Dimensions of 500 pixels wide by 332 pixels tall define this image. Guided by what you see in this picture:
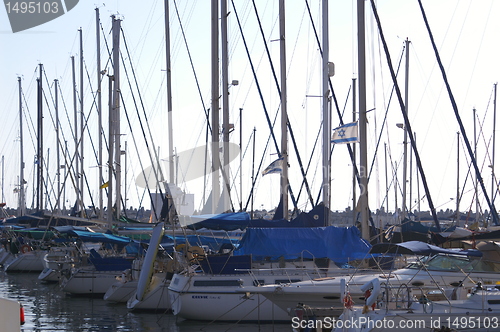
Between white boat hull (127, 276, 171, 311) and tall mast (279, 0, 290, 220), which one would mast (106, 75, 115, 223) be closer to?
tall mast (279, 0, 290, 220)

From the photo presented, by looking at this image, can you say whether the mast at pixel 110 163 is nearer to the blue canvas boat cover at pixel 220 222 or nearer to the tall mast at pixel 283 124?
the tall mast at pixel 283 124

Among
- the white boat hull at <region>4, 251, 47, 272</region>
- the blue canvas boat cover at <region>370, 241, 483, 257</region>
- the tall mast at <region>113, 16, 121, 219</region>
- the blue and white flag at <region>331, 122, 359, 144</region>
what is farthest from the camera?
the white boat hull at <region>4, 251, 47, 272</region>

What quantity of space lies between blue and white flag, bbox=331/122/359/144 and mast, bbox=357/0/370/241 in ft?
9.13

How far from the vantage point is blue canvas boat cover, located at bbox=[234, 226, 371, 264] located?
21656 millimetres

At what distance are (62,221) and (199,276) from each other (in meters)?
23.7

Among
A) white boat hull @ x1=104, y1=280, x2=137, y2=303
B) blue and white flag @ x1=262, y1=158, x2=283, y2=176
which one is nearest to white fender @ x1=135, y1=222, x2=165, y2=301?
white boat hull @ x1=104, y1=280, x2=137, y2=303

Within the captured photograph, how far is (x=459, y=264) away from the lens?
19.6 m

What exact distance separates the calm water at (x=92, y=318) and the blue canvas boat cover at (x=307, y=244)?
7.95 ft

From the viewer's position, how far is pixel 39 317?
24031mm

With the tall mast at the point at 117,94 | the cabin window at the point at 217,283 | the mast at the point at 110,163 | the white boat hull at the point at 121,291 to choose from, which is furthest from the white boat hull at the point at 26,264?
the cabin window at the point at 217,283

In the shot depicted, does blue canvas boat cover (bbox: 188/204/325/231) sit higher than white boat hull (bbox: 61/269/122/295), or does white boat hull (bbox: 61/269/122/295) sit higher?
blue canvas boat cover (bbox: 188/204/325/231)

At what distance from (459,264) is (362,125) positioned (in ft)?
17.0

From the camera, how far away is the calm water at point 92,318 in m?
20.8

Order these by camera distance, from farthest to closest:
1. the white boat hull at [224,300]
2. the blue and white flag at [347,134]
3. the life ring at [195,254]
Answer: the blue and white flag at [347,134], the life ring at [195,254], the white boat hull at [224,300]
